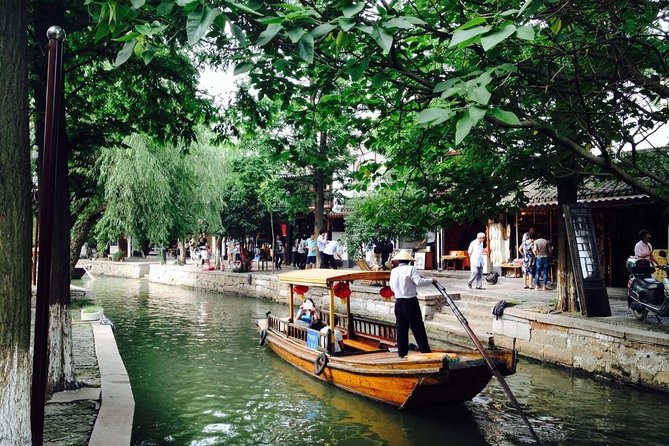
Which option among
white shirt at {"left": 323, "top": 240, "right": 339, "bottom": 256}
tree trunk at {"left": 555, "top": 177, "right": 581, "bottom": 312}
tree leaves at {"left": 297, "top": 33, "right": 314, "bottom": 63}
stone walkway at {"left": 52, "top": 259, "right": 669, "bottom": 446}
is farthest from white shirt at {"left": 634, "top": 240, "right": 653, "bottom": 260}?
tree leaves at {"left": 297, "top": 33, "right": 314, "bottom": 63}

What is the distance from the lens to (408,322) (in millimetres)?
7617

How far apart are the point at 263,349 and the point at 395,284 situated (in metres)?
5.01

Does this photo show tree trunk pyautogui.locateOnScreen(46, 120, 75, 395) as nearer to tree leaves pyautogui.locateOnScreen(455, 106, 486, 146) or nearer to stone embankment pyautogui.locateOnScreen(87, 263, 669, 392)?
tree leaves pyautogui.locateOnScreen(455, 106, 486, 146)

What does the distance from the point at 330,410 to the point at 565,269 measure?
548 centimetres

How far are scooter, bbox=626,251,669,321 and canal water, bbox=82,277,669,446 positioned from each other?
1508mm

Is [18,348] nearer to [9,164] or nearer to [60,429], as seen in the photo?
[9,164]

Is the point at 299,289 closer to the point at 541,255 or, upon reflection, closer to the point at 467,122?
the point at 541,255

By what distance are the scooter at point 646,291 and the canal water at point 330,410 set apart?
1508 mm

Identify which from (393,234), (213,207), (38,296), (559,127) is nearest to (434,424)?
(559,127)

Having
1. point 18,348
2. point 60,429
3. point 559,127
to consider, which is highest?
point 559,127

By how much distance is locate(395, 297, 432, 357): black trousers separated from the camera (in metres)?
7.53

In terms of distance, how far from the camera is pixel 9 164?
3.36m

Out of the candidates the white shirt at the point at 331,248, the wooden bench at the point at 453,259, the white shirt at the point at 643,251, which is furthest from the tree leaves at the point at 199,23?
the wooden bench at the point at 453,259

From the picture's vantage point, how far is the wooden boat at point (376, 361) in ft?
22.5
